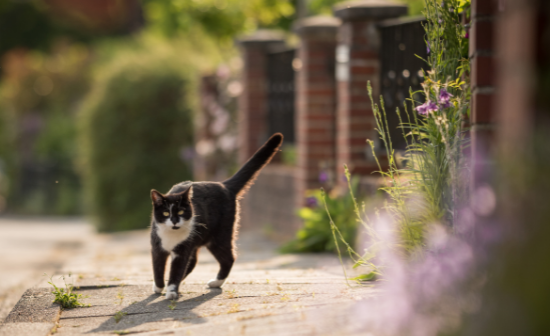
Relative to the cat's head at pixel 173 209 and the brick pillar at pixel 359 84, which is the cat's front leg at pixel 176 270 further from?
the brick pillar at pixel 359 84

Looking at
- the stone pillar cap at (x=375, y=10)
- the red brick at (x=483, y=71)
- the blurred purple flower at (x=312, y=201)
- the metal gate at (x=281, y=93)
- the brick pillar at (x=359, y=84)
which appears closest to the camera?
the red brick at (x=483, y=71)

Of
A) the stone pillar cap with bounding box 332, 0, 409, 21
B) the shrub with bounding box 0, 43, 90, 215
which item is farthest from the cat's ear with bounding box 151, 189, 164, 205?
the shrub with bounding box 0, 43, 90, 215

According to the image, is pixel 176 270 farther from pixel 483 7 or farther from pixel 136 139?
pixel 136 139

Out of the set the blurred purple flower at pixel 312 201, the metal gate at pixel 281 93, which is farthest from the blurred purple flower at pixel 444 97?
the metal gate at pixel 281 93

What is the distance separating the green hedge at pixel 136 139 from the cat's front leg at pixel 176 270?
8122 millimetres

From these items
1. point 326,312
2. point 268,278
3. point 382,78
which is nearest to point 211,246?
point 268,278

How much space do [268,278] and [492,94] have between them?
1846 mm

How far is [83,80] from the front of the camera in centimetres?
2523

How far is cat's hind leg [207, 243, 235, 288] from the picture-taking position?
395cm

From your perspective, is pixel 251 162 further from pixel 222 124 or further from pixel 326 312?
pixel 222 124

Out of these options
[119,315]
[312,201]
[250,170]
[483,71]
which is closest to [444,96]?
[483,71]

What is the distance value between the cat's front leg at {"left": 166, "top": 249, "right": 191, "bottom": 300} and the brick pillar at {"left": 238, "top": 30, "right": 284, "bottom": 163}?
5.40 m

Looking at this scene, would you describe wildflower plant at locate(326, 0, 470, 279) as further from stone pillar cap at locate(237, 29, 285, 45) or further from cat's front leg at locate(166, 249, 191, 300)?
stone pillar cap at locate(237, 29, 285, 45)

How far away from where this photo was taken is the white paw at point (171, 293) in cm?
367
